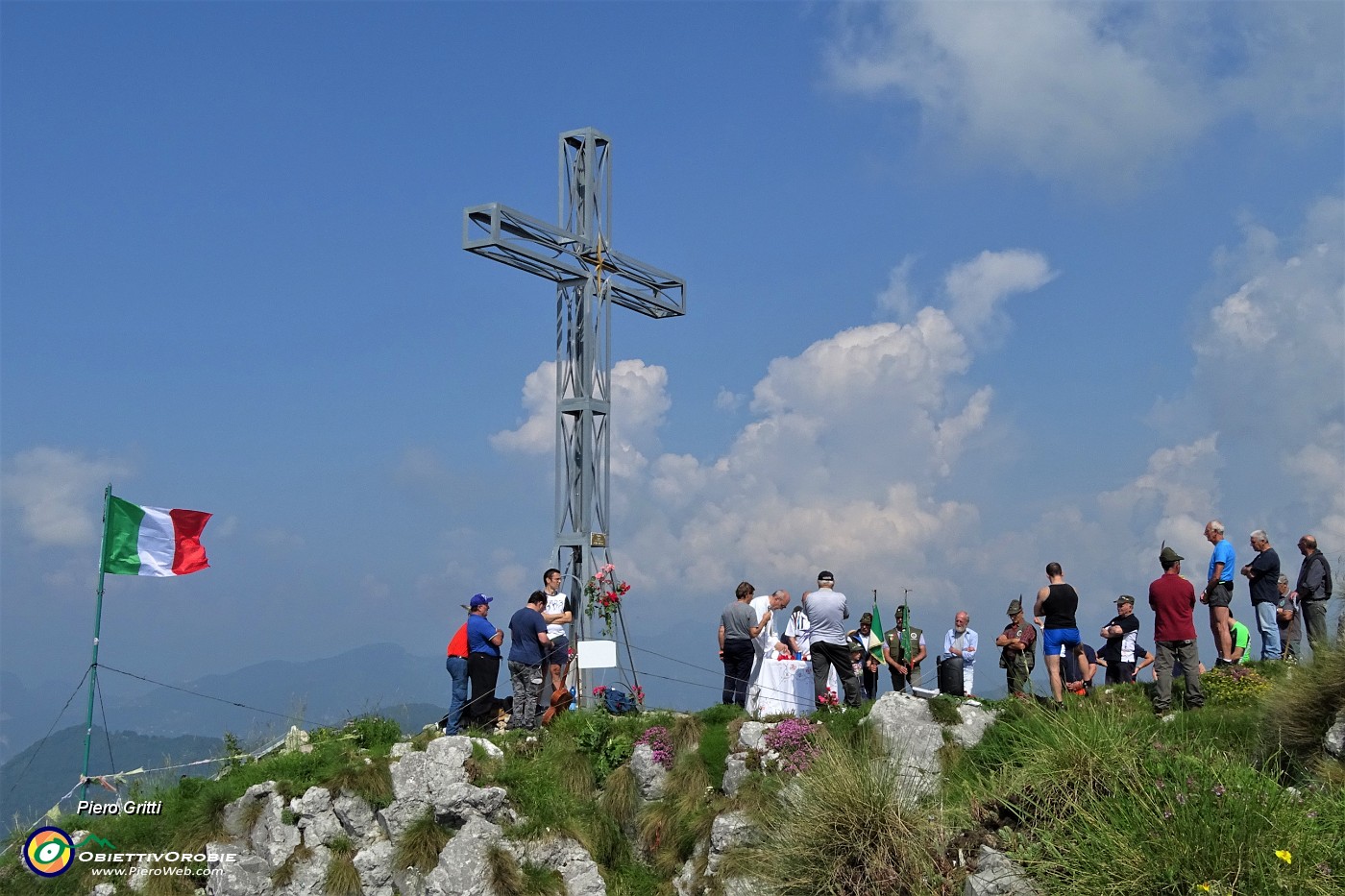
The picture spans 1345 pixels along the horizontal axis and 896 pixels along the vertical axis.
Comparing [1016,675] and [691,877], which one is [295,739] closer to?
[691,877]

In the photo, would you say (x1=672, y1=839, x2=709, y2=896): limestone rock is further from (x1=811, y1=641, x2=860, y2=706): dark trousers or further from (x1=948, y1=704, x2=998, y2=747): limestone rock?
(x1=948, y1=704, x2=998, y2=747): limestone rock

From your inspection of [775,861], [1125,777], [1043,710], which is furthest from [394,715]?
[1125,777]

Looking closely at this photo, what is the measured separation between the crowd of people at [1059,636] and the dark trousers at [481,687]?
12.7 feet

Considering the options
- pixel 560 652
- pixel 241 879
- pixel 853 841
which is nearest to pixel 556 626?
pixel 560 652

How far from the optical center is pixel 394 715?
64.7 ft

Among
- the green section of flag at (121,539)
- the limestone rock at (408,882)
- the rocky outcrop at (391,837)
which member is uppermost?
the green section of flag at (121,539)

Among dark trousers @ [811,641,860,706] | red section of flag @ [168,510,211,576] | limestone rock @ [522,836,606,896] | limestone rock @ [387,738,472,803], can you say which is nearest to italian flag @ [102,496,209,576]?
red section of flag @ [168,510,211,576]

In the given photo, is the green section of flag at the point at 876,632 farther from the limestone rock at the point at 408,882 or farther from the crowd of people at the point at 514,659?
the limestone rock at the point at 408,882

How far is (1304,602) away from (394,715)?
49.6 feet

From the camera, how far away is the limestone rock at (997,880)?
9000 mm

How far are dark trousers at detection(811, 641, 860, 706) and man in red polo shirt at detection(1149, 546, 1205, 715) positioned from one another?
4.26 m

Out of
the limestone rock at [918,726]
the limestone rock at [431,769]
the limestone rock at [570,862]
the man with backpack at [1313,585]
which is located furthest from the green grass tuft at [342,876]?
the man with backpack at [1313,585]

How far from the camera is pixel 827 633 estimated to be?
1694 cm

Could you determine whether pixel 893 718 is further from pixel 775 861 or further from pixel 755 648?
pixel 775 861
